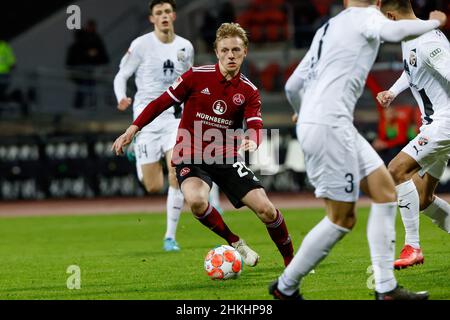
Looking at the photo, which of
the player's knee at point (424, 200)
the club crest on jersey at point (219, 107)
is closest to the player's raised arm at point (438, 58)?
the player's knee at point (424, 200)

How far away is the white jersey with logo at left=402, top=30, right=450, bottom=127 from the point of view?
8359 millimetres

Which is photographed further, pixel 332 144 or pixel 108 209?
pixel 108 209

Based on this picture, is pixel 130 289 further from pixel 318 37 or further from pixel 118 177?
pixel 118 177

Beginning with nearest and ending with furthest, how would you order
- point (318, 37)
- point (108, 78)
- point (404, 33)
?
point (404, 33) → point (318, 37) → point (108, 78)

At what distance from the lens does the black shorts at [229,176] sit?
26.8 ft

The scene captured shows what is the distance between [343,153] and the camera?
6059mm

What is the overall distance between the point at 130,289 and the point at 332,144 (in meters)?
2.36

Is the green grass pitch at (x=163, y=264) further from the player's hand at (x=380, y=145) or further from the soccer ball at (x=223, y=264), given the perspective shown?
the player's hand at (x=380, y=145)

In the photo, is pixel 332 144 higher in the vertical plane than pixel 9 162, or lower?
higher

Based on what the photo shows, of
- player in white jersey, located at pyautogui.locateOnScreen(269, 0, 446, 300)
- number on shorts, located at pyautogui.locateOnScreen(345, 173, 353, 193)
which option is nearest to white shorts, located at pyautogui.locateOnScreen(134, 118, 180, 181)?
player in white jersey, located at pyautogui.locateOnScreen(269, 0, 446, 300)

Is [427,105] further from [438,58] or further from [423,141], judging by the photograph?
[438,58]

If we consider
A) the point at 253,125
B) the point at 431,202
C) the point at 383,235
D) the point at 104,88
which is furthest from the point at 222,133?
the point at 104,88

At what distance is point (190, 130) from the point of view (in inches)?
331
